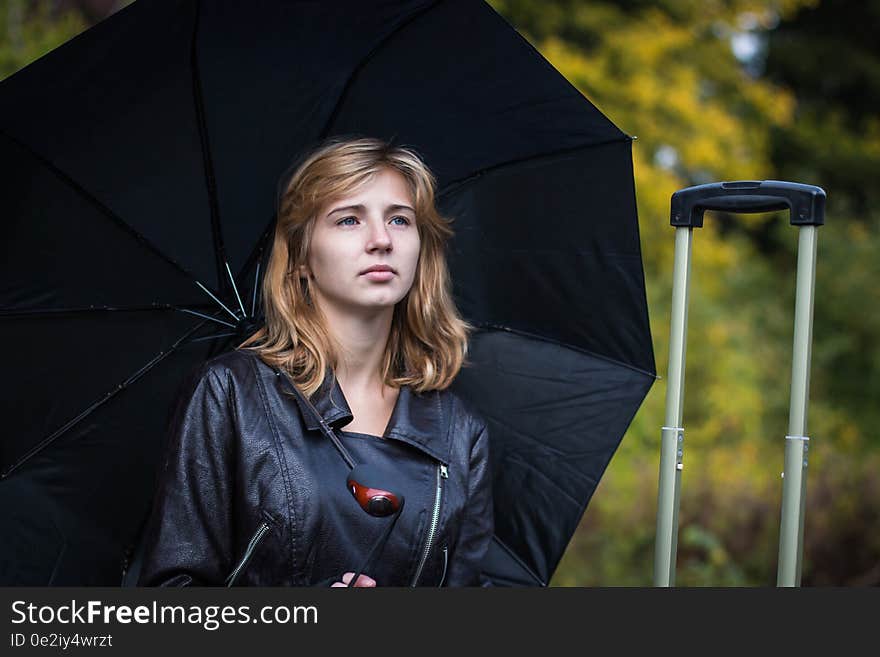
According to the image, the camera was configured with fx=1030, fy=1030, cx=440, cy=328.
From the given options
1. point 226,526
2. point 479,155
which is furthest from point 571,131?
point 226,526

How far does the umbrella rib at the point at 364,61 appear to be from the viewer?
2896 mm

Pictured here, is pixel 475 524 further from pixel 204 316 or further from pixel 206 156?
pixel 206 156

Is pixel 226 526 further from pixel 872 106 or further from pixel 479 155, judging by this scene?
pixel 872 106

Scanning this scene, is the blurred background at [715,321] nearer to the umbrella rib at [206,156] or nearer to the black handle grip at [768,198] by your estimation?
the umbrella rib at [206,156]

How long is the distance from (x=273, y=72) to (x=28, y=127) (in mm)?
662

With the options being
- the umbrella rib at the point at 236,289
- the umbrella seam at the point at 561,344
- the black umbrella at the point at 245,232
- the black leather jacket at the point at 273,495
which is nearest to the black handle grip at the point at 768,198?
the black umbrella at the point at 245,232

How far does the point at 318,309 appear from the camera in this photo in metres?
2.82

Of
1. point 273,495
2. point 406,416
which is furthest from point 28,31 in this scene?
point 273,495

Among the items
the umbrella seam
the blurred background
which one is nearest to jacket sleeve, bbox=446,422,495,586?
the umbrella seam

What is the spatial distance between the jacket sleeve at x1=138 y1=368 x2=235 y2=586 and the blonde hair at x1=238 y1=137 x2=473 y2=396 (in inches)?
8.9

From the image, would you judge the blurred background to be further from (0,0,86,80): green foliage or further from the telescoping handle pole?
the telescoping handle pole

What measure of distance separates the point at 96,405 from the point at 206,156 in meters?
0.77

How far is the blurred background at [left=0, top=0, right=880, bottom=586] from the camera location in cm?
630

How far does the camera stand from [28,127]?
2686 mm
